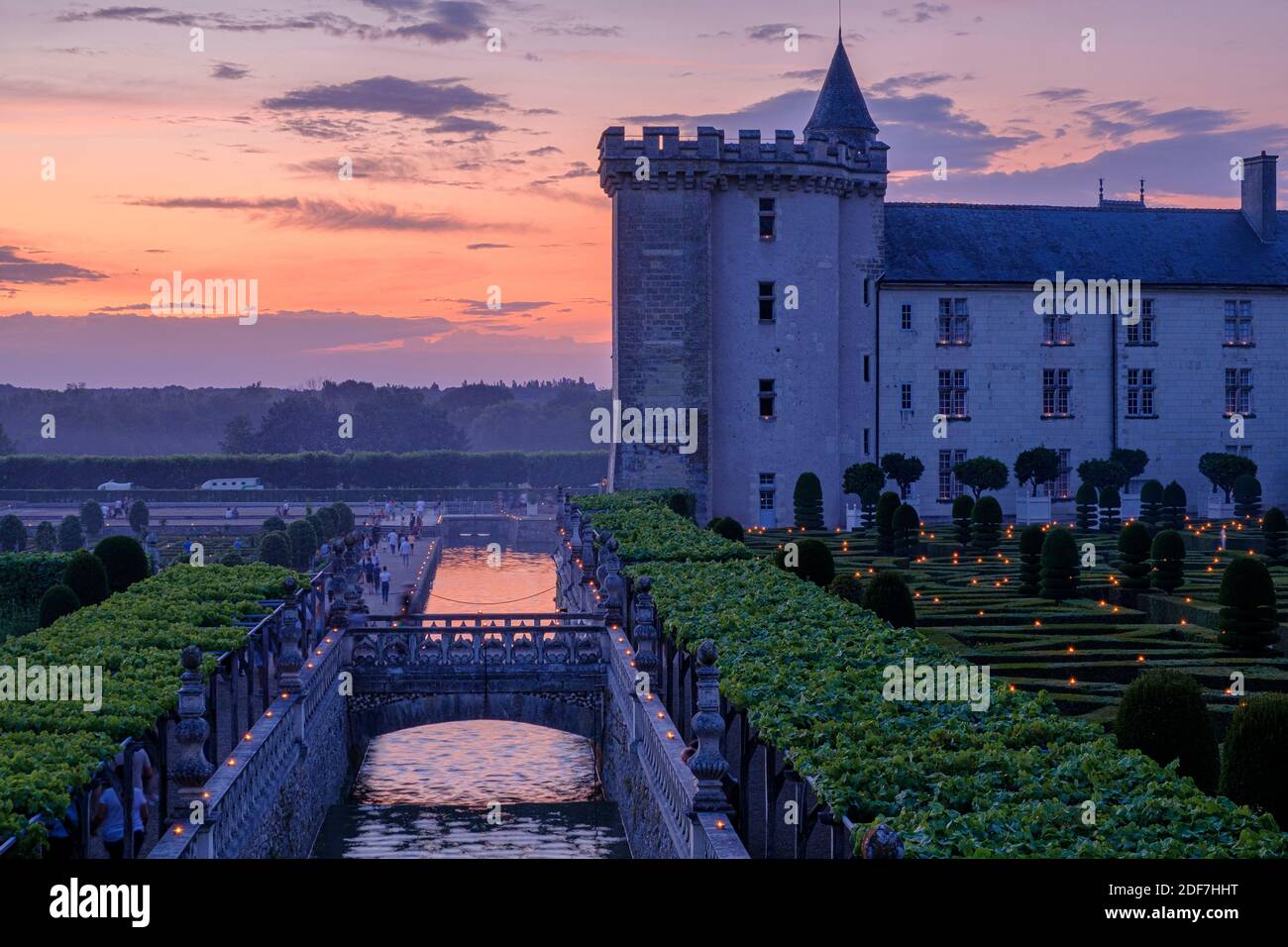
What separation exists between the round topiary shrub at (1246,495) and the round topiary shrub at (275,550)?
3475 centimetres

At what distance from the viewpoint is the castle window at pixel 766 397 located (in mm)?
52094

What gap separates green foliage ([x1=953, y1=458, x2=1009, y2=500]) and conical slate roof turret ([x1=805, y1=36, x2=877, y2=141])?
12.6 m

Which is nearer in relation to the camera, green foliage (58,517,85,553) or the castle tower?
the castle tower

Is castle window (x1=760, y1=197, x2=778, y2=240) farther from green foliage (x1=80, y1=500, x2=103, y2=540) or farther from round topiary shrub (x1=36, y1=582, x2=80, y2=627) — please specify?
green foliage (x1=80, y1=500, x2=103, y2=540)

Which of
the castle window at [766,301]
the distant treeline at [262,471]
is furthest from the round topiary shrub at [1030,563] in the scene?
the distant treeline at [262,471]

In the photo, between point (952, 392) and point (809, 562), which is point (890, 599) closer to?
point (809, 562)

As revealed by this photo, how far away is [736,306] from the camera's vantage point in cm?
5178

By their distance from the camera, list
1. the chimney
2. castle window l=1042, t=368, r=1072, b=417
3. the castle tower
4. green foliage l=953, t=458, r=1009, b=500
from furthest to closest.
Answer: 1. the chimney
2. castle window l=1042, t=368, r=1072, b=417
3. green foliage l=953, t=458, r=1009, b=500
4. the castle tower

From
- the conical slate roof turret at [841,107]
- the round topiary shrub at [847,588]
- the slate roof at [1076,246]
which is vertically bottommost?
the round topiary shrub at [847,588]

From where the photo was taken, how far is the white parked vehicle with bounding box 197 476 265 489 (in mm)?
109406

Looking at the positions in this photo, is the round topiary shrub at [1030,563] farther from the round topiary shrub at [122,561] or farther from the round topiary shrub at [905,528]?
the round topiary shrub at [122,561]

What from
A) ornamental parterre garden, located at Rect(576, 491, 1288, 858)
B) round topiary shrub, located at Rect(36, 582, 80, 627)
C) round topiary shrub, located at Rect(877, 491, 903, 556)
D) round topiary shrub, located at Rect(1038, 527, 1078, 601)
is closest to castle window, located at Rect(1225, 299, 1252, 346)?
round topiary shrub, located at Rect(877, 491, 903, 556)

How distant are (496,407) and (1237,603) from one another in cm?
15862
